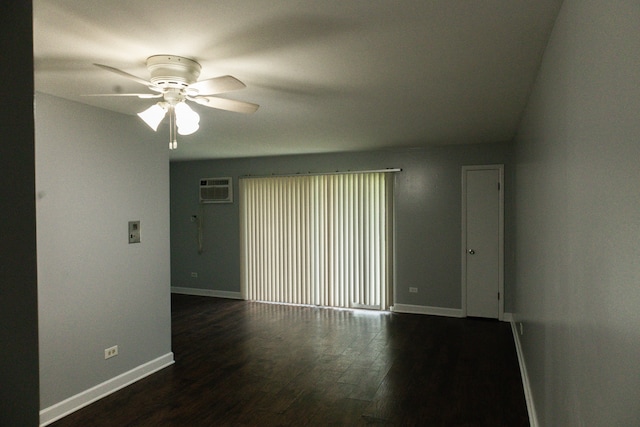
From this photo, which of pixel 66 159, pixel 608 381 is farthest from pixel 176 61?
pixel 608 381

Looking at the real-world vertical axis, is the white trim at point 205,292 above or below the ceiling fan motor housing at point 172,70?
below

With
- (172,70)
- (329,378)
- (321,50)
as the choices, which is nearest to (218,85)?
(172,70)

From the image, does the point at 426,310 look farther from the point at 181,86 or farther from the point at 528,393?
the point at 181,86

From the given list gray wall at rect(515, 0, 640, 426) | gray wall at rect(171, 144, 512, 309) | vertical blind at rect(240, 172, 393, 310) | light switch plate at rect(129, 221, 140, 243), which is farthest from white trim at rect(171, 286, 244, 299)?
gray wall at rect(515, 0, 640, 426)

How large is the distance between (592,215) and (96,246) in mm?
3580

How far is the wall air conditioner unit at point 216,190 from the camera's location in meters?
7.61

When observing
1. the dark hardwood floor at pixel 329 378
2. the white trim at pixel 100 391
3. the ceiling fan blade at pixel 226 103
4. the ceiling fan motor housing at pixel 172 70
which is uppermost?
the ceiling fan motor housing at pixel 172 70

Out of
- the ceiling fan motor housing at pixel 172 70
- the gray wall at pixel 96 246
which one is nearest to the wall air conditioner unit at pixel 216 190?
the gray wall at pixel 96 246

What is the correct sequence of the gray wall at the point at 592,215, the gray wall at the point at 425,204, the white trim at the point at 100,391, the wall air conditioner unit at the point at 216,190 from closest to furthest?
1. the gray wall at the point at 592,215
2. the white trim at the point at 100,391
3. the gray wall at the point at 425,204
4. the wall air conditioner unit at the point at 216,190

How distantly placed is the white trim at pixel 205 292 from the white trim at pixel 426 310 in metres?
2.82

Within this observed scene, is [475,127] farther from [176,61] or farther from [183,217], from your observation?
[183,217]

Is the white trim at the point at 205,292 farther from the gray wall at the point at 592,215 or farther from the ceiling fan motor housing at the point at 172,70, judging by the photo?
the gray wall at the point at 592,215

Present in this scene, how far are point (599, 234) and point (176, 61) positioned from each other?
2.23 metres

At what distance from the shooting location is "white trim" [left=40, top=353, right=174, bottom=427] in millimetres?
3219
